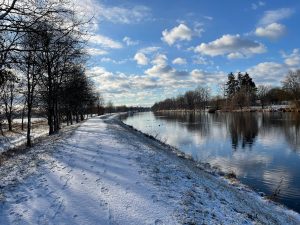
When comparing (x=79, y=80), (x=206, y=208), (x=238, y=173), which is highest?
(x=79, y=80)

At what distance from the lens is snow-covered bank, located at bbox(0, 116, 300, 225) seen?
24.6 feet

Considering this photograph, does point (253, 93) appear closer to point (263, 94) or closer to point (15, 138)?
point (263, 94)

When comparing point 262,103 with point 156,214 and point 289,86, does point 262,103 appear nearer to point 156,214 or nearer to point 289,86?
point 289,86

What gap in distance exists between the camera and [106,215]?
742 centimetres

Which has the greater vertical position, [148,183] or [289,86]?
[289,86]

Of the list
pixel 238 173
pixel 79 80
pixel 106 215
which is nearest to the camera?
pixel 106 215

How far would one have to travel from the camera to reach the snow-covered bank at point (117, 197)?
748 cm

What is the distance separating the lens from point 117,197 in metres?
8.47

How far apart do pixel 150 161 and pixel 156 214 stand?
18.2 ft

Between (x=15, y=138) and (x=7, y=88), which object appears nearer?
(x=7, y=88)

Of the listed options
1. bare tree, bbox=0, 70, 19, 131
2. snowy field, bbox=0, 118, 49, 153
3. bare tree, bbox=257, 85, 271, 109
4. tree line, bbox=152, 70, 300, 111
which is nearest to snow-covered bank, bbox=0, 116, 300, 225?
bare tree, bbox=0, 70, 19, 131

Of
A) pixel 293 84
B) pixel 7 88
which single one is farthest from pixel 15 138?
pixel 293 84

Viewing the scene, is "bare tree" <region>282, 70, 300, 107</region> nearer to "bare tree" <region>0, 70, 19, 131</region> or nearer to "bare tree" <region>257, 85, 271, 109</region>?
"bare tree" <region>257, 85, 271, 109</region>

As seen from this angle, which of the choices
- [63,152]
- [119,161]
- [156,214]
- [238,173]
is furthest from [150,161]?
[238,173]
